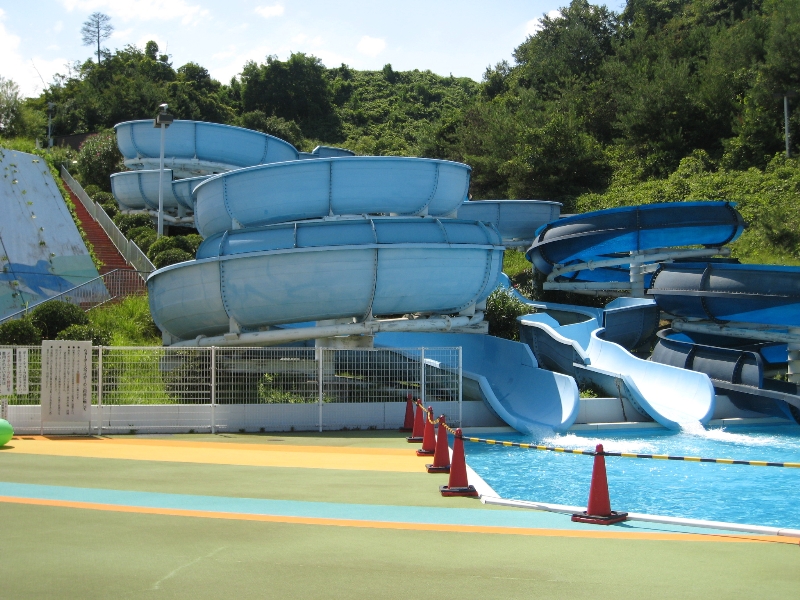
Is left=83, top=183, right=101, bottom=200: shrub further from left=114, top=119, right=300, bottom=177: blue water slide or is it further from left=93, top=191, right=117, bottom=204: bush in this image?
left=114, top=119, right=300, bottom=177: blue water slide

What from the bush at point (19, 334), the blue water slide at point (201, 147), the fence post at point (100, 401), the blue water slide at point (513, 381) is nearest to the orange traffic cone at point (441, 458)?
the blue water slide at point (513, 381)

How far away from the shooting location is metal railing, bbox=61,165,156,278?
90.4 ft

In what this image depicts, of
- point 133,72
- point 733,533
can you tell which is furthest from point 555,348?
point 133,72

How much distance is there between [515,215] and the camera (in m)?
32.3

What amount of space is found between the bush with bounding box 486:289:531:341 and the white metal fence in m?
7.50

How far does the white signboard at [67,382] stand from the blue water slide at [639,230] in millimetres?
15692

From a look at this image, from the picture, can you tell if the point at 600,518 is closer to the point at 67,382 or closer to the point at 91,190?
the point at 67,382

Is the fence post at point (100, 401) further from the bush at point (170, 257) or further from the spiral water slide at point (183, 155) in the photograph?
the spiral water slide at point (183, 155)

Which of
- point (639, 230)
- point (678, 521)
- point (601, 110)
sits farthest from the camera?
point (601, 110)

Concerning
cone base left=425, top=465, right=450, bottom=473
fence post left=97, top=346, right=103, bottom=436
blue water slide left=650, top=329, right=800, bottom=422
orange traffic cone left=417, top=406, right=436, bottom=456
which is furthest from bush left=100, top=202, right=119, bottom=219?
cone base left=425, top=465, right=450, bottom=473

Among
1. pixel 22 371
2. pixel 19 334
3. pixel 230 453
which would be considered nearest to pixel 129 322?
pixel 19 334

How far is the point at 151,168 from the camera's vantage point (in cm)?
3544

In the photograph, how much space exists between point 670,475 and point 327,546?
8.09 metres

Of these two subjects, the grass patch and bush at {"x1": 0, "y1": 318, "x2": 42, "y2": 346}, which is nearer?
bush at {"x1": 0, "y1": 318, "x2": 42, "y2": 346}
